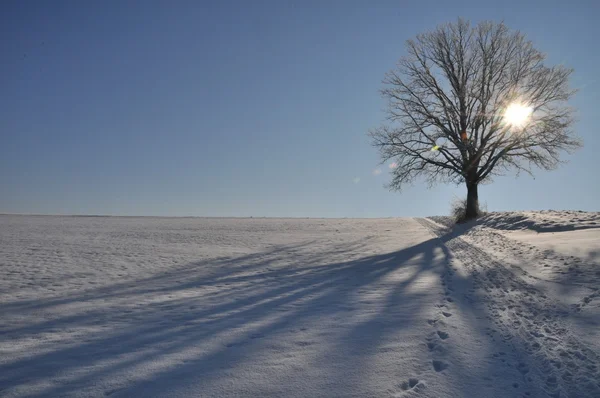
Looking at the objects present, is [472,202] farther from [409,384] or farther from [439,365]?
[409,384]

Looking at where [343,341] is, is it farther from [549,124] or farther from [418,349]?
[549,124]

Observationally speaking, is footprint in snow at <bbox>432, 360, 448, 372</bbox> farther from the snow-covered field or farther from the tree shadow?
the tree shadow

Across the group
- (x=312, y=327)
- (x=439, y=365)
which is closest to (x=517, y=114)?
(x=312, y=327)

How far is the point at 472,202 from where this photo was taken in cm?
2327

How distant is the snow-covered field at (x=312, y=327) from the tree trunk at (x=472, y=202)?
1154cm

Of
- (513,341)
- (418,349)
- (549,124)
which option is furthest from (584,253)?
(549,124)

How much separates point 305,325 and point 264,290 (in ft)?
9.24

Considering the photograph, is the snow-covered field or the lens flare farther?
the lens flare

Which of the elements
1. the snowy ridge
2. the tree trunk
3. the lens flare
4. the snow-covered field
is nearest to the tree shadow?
the snow-covered field

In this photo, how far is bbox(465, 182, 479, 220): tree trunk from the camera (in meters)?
23.1

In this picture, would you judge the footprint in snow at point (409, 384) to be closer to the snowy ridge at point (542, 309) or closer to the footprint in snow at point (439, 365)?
the footprint in snow at point (439, 365)

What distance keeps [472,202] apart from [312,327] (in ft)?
68.6

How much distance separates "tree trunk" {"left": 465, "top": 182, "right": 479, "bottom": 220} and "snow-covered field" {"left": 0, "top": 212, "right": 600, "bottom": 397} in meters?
11.5

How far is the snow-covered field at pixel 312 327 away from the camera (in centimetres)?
373
